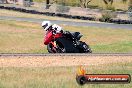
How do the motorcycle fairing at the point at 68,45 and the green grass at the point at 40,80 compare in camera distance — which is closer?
the green grass at the point at 40,80

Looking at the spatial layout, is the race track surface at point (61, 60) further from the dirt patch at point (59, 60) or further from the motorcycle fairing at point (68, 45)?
the motorcycle fairing at point (68, 45)

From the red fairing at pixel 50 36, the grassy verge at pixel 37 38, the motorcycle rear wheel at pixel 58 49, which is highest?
the red fairing at pixel 50 36

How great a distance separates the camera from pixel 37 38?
36312mm

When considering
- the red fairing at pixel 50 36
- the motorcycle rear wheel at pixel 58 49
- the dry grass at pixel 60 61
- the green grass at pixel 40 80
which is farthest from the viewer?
the motorcycle rear wheel at pixel 58 49

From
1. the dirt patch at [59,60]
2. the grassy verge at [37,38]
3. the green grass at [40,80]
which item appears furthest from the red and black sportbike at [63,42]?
the green grass at [40,80]

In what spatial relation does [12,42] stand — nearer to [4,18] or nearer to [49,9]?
[4,18]

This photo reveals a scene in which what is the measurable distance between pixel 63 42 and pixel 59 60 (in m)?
2.89

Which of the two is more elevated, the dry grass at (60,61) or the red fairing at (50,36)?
the red fairing at (50,36)

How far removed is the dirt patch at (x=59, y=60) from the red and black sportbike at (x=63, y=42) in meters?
2.10

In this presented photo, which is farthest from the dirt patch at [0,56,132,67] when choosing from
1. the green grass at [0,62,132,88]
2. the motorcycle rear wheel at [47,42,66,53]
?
the green grass at [0,62,132,88]

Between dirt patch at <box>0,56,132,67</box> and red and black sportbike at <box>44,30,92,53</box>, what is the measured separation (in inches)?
82.9

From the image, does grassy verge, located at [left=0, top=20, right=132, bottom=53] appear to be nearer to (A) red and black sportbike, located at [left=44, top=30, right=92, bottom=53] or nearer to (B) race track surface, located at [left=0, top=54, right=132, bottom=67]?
(A) red and black sportbike, located at [left=44, top=30, right=92, bottom=53]

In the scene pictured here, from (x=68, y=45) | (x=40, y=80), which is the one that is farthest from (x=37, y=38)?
(x=40, y=80)

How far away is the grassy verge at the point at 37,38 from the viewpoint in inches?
1118
